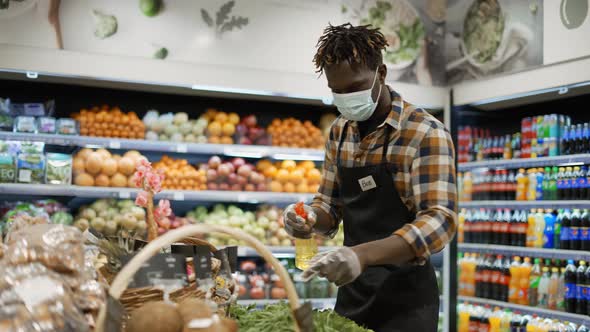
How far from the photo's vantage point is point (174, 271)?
1471 mm

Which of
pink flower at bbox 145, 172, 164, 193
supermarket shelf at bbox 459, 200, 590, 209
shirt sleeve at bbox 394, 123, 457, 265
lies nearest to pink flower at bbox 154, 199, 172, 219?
pink flower at bbox 145, 172, 164, 193

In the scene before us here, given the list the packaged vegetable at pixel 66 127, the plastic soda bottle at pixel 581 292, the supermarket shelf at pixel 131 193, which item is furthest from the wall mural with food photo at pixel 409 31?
the packaged vegetable at pixel 66 127

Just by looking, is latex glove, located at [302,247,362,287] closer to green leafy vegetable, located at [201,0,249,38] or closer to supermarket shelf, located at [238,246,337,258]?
supermarket shelf, located at [238,246,337,258]

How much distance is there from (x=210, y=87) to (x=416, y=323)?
3217 mm

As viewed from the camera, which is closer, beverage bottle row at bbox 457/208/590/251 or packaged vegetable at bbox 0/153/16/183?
packaged vegetable at bbox 0/153/16/183

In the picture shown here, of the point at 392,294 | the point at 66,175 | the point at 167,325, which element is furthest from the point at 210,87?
the point at 167,325

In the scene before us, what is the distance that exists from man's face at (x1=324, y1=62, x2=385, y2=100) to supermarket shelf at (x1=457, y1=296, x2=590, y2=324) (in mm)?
3424

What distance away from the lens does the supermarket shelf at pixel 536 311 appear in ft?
16.0

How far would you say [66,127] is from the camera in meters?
4.88

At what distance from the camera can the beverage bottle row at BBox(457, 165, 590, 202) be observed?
16.6 feet

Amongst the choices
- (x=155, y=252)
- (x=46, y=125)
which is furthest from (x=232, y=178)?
(x=155, y=252)

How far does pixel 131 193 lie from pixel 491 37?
3.18m

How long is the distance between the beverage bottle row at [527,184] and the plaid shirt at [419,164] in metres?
3.10

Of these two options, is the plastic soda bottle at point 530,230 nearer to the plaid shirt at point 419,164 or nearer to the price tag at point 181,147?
the price tag at point 181,147
